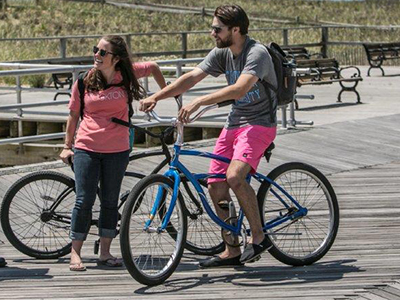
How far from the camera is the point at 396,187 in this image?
11.4 metres

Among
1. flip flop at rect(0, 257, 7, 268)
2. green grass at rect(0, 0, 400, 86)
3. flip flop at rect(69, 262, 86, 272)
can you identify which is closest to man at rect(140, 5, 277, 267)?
flip flop at rect(69, 262, 86, 272)

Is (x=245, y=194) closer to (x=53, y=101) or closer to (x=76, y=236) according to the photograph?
(x=76, y=236)

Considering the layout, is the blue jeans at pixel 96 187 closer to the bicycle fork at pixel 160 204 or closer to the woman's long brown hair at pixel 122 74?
the woman's long brown hair at pixel 122 74

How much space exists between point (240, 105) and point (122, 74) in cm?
78

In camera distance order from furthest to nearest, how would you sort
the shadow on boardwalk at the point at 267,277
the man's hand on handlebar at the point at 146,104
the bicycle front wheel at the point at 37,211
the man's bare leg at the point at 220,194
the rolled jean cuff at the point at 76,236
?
the bicycle front wheel at the point at 37,211 < the rolled jean cuff at the point at 76,236 < the man's bare leg at the point at 220,194 < the man's hand on handlebar at the point at 146,104 < the shadow on boardwalk at the point at 267,277

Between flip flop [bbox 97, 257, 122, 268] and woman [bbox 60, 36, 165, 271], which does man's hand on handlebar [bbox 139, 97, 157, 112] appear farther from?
flip flop [bbox 97, 257, 122, 268]

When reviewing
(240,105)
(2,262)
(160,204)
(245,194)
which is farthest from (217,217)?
(2,262)

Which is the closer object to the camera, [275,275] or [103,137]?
[275,275]

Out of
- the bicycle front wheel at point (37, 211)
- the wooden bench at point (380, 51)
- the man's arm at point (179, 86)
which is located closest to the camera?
the man's arm at point (179, 86)

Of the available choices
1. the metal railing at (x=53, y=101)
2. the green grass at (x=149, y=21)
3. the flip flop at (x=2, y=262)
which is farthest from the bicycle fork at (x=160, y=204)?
the green grass at (x=149, y=21)

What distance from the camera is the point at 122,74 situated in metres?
7.81

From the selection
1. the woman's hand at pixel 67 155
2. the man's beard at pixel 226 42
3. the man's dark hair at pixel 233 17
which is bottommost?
the woman's hand at pixel 67 155

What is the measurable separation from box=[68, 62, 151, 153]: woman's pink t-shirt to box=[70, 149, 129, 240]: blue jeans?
0.05 metres

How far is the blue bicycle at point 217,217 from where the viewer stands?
7307 millimetres
